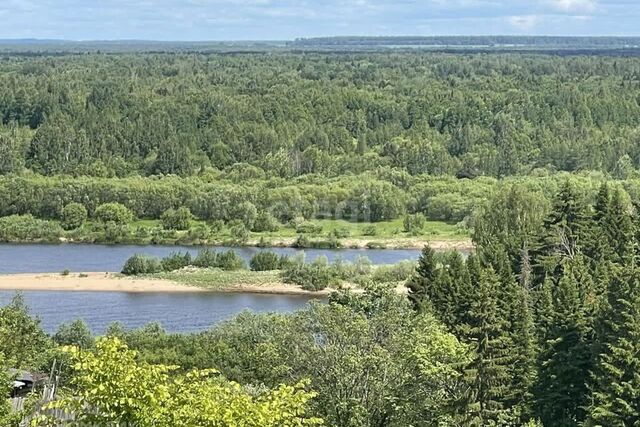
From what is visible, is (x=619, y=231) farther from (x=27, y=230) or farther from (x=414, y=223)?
(x=27, y=230)

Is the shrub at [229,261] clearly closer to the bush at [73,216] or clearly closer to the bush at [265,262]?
the bush at [265,262]

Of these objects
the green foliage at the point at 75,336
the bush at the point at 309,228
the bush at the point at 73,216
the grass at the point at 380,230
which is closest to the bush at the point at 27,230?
the bush at the point at 73,216

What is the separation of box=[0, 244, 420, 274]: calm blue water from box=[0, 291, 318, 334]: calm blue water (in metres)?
6.23

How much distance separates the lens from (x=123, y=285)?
52844 mm

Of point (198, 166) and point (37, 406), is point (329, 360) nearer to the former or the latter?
point (37, 406)

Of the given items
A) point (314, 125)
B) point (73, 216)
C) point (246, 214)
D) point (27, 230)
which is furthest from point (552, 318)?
point (314, 125)

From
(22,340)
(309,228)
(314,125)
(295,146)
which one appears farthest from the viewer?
(314,125)

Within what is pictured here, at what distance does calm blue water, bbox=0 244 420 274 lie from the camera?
57250mm

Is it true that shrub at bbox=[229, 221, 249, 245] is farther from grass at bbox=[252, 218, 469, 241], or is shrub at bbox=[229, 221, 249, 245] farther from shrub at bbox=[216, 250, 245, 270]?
shrub at bbox=[216, 250, 245, 270]

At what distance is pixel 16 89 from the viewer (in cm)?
10869

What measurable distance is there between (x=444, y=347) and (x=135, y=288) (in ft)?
114

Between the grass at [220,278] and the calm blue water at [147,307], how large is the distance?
1.50 metres

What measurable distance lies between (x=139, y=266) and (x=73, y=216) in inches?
623

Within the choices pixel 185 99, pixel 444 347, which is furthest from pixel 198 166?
pixel 444 347
